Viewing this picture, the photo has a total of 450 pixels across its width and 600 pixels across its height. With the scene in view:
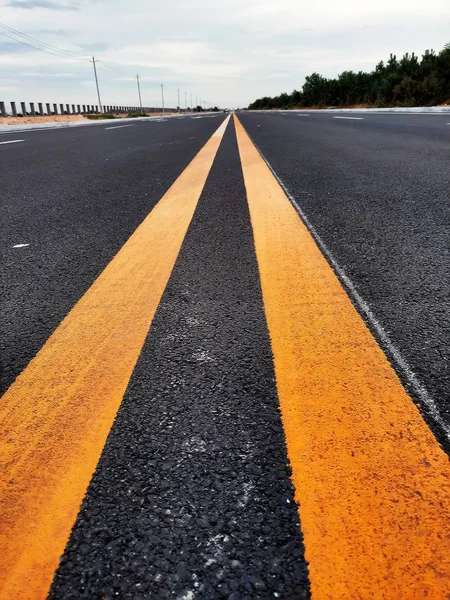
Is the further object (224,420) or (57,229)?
(57,229)

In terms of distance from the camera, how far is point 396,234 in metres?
2.23

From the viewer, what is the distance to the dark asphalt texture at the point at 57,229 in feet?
4.71

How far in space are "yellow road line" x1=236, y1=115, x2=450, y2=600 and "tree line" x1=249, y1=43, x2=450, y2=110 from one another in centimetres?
3654

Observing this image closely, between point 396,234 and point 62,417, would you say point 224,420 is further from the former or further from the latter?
point 396,234

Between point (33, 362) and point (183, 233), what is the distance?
1.31m

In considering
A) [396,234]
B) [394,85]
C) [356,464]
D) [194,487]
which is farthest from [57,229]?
[394,85]

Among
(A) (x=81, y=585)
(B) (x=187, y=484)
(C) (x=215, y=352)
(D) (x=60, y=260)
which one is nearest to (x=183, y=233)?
(D) (x=60, y=260)

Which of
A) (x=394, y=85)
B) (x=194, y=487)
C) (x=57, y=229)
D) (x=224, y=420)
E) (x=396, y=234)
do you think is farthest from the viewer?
(x=394, y=85)

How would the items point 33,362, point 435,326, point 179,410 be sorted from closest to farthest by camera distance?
point 179,410 < point 33,362 < point 435,326

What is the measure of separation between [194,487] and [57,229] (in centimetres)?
211

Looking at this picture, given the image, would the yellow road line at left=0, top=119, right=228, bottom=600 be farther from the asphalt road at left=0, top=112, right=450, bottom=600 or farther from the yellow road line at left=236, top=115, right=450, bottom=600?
the yellow road line at left=236, top=115, right=450, bottom=600

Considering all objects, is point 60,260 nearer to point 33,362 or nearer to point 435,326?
point 33,362

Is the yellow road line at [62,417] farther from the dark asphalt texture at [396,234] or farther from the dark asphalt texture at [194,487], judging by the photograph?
the dark asphalt texture at [396,234]

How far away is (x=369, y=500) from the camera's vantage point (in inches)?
28.7
